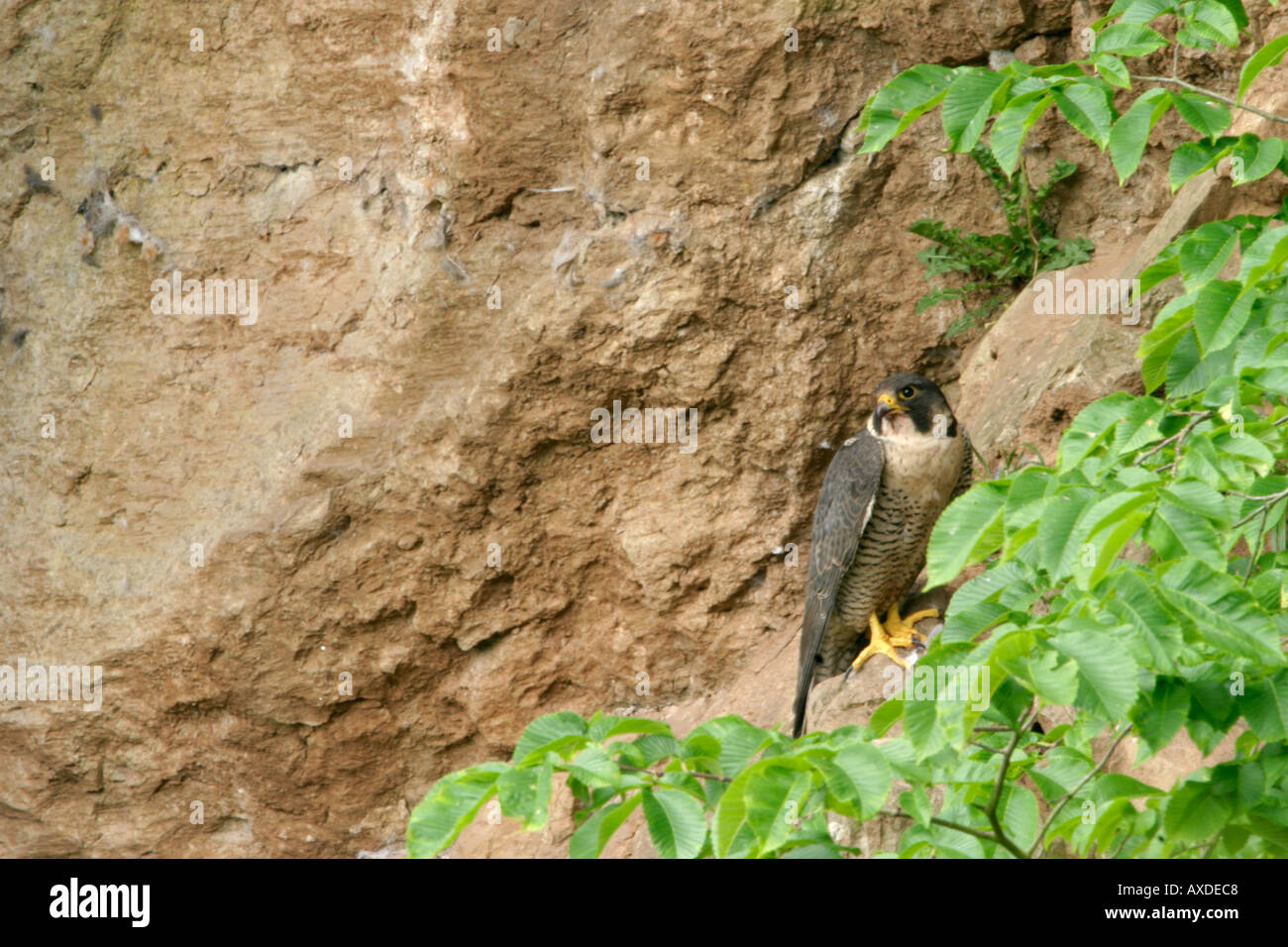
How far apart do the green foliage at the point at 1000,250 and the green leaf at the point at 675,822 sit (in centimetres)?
424

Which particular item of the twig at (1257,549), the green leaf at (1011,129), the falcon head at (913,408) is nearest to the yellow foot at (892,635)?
the falcon head at (913,408)

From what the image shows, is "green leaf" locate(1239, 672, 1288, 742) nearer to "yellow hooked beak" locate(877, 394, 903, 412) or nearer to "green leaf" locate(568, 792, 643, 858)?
"green leaf" locate(568, 792, 643, 858)

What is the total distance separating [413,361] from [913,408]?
2655 millimetres

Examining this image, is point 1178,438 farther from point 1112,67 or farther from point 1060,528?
point 1112,67

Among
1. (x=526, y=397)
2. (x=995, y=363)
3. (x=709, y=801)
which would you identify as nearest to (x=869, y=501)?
(x=995, y=363)

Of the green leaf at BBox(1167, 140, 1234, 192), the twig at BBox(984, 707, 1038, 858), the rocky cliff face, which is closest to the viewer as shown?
the twig at BBox(984, 707, 1038, 858)

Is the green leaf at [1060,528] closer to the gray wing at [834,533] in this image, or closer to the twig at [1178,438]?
the twig at [1178,438]

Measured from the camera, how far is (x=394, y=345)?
21.0 feet

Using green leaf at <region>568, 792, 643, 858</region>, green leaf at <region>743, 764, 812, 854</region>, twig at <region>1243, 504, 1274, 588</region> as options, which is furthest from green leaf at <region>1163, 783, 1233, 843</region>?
green leaf at <region>568, 792, 643, 858</region>

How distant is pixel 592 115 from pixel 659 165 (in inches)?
16.8

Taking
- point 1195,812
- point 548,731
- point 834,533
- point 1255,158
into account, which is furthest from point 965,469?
point 548,731

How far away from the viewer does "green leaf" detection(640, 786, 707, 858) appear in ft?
7.15

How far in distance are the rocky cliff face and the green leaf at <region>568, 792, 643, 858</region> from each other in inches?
142

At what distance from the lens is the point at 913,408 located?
16.8 feet
